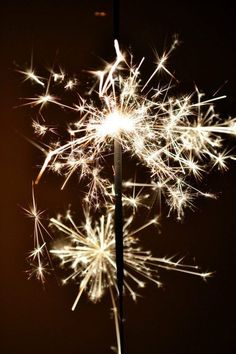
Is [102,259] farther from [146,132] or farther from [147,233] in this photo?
[146,132]

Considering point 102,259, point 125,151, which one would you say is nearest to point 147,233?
point 102,259

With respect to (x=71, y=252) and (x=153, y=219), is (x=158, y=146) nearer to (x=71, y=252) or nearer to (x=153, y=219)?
(x=153, y=219)

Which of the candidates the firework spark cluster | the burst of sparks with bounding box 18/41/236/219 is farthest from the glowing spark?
the burst of sparks with bounding box 18/41/236/219

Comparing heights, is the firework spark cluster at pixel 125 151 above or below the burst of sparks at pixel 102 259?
above

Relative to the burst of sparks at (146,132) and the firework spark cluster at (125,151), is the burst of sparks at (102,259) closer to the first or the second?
the firework spark cluster at (125,151)

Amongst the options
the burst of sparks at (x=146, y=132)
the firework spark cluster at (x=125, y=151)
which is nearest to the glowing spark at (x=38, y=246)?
the firework spark cluster at (x=125, y=151)

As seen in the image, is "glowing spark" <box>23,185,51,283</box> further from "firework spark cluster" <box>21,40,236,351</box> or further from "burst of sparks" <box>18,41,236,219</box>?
"burst of sparks" <box>18,41,236,219</box>
